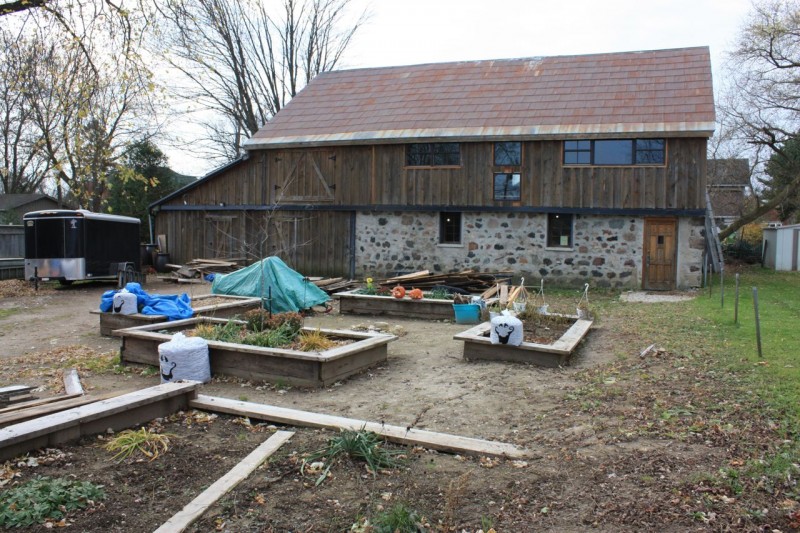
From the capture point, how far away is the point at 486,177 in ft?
62.4

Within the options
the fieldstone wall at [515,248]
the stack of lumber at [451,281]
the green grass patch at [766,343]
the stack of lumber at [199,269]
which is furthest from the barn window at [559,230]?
the stack of lumber at [199,269]

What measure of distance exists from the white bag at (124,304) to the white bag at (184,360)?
3.46m

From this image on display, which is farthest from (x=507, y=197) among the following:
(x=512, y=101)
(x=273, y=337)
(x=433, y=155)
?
(x=273, y=337)

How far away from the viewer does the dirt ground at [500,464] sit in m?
3.60

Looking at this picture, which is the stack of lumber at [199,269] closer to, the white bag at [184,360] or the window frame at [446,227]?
the window frame at [446,227]

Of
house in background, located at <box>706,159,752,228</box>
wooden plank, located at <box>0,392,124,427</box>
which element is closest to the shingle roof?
wooden plank, located at <box>0,392,124,427</box>

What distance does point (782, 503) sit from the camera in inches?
143

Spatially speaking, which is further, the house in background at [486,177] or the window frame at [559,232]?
the window frame at [559,232]

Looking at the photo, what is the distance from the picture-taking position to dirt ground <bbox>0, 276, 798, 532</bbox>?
3600 millimetres

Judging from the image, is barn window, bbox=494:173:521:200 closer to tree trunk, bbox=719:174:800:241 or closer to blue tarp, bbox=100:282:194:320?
blue tarp, bbox=100:282:194:320

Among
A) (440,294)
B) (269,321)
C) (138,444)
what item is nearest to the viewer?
(138,444)

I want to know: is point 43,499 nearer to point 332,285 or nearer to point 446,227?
point 332,285

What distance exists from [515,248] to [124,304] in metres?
11.9

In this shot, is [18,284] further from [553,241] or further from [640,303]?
[640,303]
